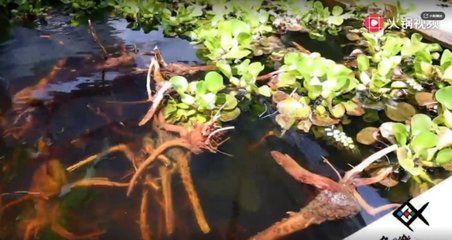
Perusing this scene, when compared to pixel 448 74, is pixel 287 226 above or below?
below

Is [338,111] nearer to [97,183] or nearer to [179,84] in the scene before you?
[179,84]

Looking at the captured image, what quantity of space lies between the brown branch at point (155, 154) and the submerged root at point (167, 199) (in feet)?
0.16

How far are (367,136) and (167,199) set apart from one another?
654 millimetres

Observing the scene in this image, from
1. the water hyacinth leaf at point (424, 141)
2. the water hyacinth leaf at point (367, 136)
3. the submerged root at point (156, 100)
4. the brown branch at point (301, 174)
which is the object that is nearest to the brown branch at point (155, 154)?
the submerged root at point (156, 100)

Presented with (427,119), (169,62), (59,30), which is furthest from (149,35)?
(427,119)

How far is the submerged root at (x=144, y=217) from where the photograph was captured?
0.95 m

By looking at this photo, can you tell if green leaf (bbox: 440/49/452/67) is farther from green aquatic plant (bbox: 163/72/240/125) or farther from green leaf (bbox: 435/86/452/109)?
green aquatic plant (bbox: 163/72/240/125)

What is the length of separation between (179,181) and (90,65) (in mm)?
777

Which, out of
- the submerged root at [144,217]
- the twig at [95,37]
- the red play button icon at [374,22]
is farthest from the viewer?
the red play button icon at [374,22]

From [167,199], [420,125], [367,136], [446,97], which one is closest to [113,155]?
[167,199]

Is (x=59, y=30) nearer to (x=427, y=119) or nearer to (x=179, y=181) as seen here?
(x=179, y=181)

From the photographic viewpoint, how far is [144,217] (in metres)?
0.99

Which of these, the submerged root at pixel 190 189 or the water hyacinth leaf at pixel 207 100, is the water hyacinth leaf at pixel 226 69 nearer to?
the water hyacinth leaf at pixel 207 100

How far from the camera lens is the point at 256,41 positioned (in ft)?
6.10
